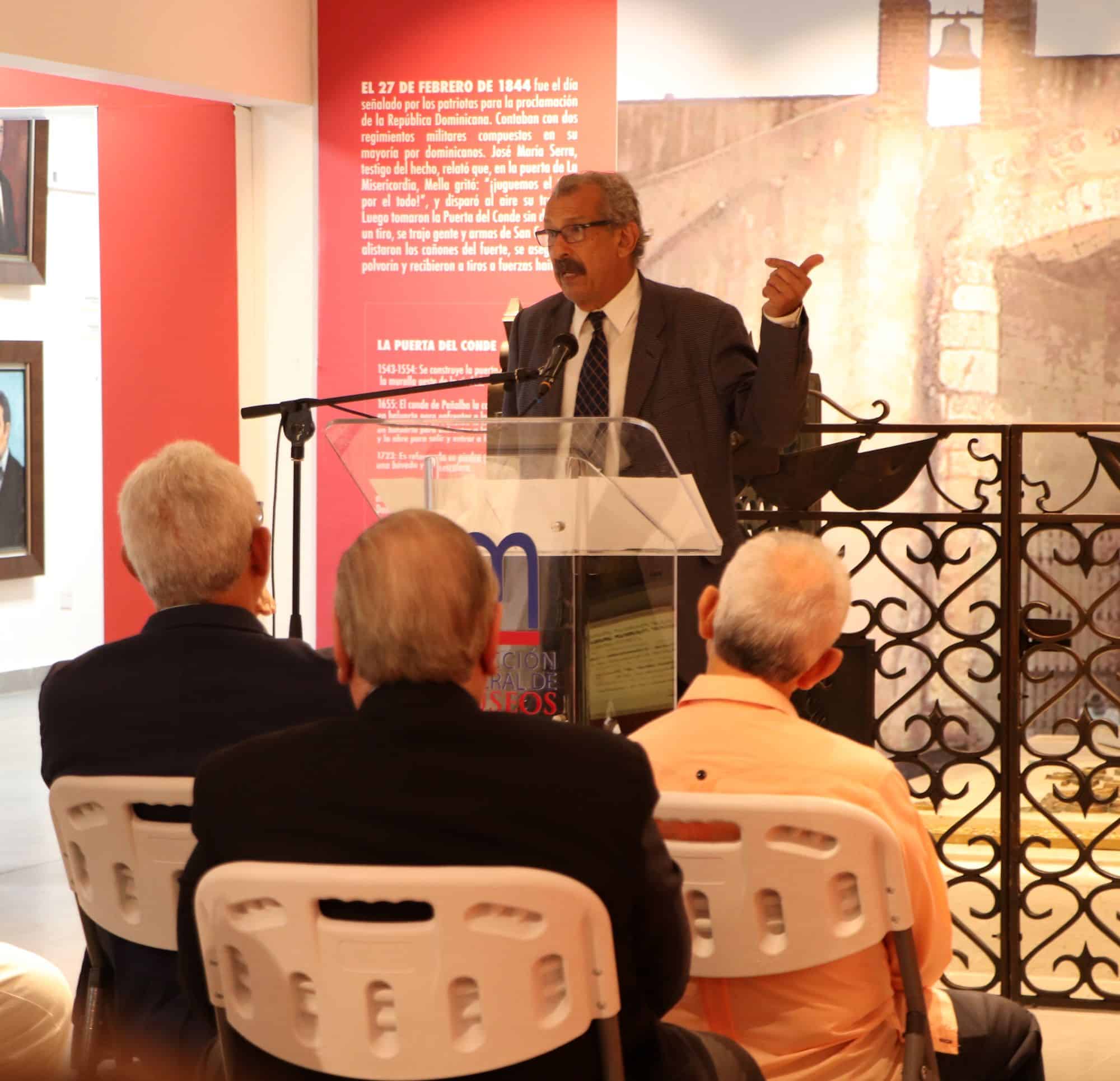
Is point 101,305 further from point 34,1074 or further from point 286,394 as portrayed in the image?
point 34,1074

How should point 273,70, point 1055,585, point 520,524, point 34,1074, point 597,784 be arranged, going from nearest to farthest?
point 34,1074
point 597,784
point 520,524
point 1055,585
point 273,70

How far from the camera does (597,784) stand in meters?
1.40

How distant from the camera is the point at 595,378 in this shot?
3.28m

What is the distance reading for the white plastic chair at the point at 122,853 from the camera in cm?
174

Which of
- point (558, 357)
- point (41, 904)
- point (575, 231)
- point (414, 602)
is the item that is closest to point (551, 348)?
point (575, 231)

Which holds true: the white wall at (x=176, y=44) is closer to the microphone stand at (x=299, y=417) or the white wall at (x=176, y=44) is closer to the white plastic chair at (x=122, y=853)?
the microphone stand at (x=299, y=417)

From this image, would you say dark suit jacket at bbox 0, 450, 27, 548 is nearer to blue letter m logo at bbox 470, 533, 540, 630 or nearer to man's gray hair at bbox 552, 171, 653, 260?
man's gray hair at bbox 552, 171, 653, 260

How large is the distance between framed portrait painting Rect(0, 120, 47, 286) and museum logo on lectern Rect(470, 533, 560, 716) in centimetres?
558

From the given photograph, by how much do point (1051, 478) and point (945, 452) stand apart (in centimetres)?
42

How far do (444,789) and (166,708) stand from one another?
2.11 feet

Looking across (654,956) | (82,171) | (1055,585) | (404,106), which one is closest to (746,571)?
(654,956)

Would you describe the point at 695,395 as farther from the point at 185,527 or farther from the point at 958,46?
the point at 958,46

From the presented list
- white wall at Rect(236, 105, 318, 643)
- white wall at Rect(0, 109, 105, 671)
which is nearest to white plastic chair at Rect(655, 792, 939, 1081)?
white wall at Rect(236, 105, 318, 643)

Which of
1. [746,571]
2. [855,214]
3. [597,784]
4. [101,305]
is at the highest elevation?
[855,214]
